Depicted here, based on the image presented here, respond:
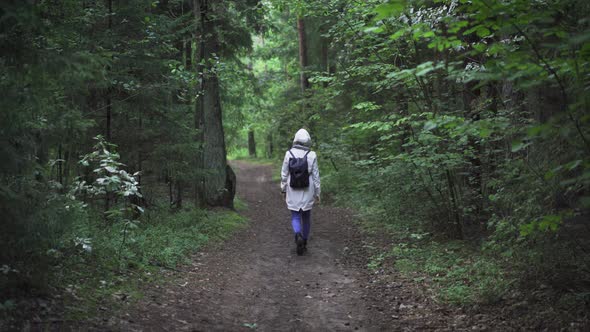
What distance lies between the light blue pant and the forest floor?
1.67ft

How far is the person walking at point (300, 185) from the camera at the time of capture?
28.4 ft

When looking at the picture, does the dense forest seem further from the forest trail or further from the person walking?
the person walking

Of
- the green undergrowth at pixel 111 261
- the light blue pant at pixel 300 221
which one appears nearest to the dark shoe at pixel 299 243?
the light blue pant at pixel 300 221

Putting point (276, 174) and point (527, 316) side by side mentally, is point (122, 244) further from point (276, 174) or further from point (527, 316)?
point (276, 174)

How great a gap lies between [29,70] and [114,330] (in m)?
2.63

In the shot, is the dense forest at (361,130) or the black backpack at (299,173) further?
the black backpack at (299,173)

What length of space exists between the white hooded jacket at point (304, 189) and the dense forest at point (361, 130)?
124cm

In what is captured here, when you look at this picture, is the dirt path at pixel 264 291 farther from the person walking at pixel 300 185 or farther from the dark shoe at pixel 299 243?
the person walking at pixel 300 185

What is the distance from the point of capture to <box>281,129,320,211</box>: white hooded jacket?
28.4 ft

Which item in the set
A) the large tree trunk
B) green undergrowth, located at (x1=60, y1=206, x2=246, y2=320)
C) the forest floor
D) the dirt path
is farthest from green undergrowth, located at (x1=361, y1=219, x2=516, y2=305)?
the large tree trunk

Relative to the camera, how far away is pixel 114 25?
8711 mm

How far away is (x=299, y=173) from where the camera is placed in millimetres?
8633

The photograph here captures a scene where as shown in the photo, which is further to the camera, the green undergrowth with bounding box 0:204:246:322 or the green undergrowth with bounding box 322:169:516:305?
the green undergrowth with bounding box 322:169:516:305

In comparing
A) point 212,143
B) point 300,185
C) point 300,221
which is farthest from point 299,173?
point 212,143
